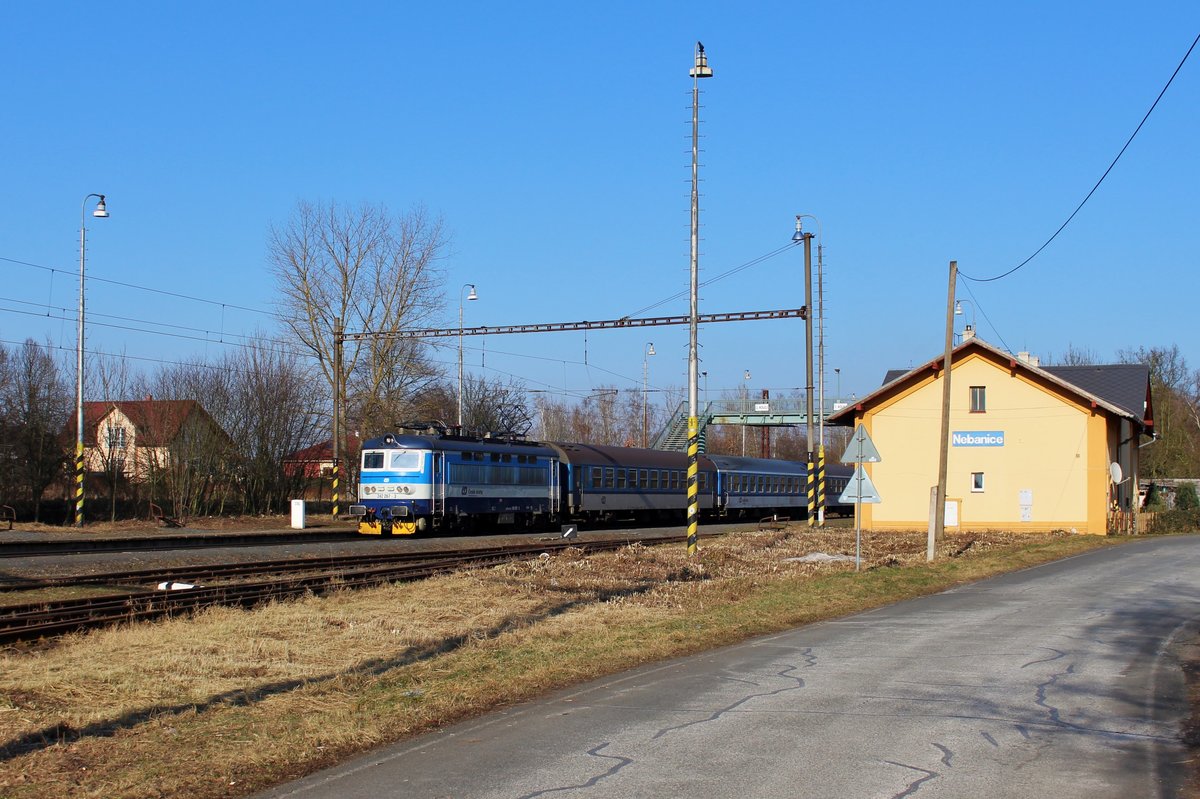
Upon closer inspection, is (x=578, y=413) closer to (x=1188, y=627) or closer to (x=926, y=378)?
(x=926, y=378)

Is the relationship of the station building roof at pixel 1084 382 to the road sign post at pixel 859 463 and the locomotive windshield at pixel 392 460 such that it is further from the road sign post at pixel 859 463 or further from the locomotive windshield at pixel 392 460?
the road sign post at pixel 859 463

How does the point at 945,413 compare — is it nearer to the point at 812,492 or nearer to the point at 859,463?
the point at 859,463

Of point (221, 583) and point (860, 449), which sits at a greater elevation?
point (860, 449)

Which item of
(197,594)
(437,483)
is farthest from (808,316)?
(197,594)

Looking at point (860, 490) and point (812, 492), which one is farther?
point (812, 492)

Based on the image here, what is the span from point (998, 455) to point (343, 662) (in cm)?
3465

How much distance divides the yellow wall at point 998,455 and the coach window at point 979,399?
14cm

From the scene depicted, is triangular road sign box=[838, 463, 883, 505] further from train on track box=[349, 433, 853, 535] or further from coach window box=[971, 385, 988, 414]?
coach window box=[971, 385, 988, 414]

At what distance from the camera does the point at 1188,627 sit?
14.0m

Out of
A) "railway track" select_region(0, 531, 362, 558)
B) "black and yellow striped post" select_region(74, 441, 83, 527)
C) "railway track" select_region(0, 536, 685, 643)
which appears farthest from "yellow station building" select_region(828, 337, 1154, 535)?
"black and yellow striped post" select_region(74, 441, 83, 527)

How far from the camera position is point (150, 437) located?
1762 inches

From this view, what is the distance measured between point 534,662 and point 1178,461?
7184cm

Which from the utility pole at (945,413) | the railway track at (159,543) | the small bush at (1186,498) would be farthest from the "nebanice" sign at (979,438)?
the railway track at (159,543)

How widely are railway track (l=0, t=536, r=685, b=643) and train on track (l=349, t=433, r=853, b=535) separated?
6465 millimetres
